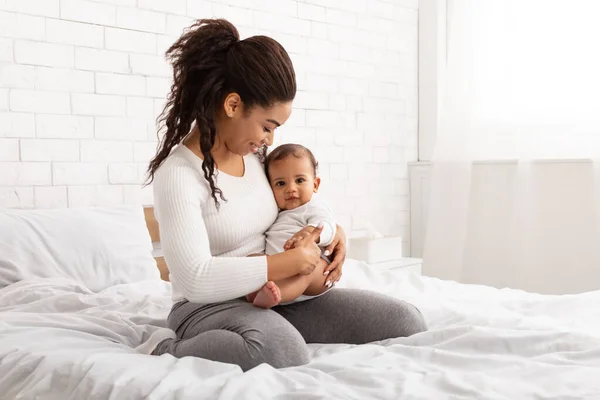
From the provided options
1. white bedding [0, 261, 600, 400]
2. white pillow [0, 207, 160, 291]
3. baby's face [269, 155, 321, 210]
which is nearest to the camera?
white bedding [0, 261, 600, 400]

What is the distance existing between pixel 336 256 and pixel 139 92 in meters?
1.48

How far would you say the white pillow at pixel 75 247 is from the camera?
2.29 meters

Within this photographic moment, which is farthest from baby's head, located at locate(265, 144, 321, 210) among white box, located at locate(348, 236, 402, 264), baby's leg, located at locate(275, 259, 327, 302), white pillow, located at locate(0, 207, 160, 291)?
white box, located at locate(348, 236, 402, 264)

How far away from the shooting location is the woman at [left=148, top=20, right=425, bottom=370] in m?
1.57

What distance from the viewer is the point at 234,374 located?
→ 137 centimetres

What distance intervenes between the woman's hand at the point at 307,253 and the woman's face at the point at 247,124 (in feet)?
0.86

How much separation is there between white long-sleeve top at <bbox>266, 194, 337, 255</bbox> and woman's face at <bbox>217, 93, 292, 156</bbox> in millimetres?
206

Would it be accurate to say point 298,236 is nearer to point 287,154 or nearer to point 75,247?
point 287,154

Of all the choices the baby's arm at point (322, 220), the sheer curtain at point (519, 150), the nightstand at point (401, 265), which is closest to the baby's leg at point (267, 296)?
the baby's arm at point (322, 220)

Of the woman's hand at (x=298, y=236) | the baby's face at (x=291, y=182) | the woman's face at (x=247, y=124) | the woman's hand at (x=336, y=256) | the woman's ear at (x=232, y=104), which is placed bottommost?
the woman's hand at (x=336, y=256)

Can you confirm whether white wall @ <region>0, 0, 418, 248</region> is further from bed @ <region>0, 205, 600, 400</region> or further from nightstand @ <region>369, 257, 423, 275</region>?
bed @ <region>0, 205, 600, 400</region>

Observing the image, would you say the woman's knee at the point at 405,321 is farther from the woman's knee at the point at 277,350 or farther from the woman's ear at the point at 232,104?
the woman's ear at the point at 232,104

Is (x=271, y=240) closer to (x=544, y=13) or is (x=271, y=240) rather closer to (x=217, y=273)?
(x=217, y=273)

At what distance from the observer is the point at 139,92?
302 cm
